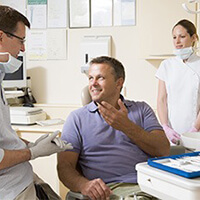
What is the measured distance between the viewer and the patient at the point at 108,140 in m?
1.79

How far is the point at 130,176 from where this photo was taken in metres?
1.86

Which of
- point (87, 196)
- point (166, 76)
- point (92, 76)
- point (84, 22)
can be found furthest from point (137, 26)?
point (87, 196)

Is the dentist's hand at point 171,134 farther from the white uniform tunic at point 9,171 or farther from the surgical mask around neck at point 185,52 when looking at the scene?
the white uniform tunic at point 9,171

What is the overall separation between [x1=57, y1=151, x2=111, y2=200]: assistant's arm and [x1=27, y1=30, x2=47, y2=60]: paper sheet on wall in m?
2.08

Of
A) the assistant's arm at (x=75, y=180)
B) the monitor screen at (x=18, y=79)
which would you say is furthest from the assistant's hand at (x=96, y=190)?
the monitor screen at (x=18, y=79)

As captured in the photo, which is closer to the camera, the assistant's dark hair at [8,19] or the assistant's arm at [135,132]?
the assistant's dark hair at [8,19]

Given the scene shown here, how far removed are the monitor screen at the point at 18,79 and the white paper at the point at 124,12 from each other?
3.22 ft

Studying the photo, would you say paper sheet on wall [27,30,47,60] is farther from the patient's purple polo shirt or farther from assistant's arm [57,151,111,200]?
assistant's arm [57,151,111,200]

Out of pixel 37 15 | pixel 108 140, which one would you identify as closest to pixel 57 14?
pixel 37 15

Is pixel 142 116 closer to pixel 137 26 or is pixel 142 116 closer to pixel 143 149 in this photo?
pixel 143 149

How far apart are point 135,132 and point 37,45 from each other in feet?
7.34

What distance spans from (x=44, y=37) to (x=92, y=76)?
6.35ft

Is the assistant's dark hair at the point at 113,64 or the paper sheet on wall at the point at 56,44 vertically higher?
the paper sheet on wall at the point at 56,44

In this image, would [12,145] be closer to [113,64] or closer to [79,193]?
[79,193]
